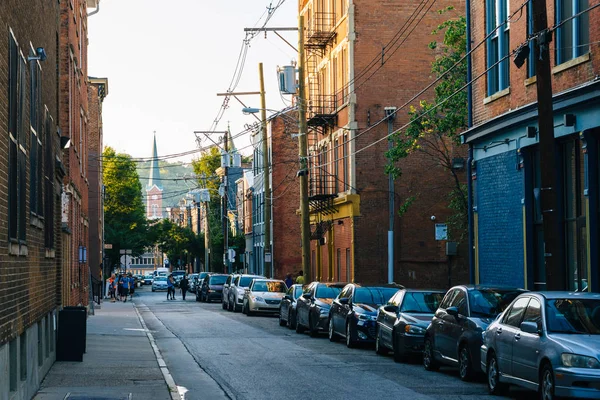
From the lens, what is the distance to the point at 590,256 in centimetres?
2158

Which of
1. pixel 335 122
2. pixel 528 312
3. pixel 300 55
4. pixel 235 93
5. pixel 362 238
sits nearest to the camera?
pixel 528 312

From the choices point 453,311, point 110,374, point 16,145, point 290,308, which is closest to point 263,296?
point 290,308

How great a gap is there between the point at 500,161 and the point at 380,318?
6767mm

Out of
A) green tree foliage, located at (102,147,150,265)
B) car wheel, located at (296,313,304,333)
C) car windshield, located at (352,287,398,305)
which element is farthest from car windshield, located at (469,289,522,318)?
green tree foliage, located at (102,147,150,265)

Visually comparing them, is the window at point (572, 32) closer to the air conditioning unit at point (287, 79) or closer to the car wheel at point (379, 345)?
the car wheel at point (379, 345)

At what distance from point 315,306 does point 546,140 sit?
1347cm

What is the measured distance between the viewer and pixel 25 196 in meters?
13.7

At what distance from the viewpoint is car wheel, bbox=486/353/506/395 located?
15.2 meters

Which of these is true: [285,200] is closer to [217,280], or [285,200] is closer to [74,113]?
[217,280]

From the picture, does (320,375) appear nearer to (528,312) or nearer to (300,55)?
(528,312)

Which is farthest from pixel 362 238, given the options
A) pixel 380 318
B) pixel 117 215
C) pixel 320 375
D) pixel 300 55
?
pixel 117 215

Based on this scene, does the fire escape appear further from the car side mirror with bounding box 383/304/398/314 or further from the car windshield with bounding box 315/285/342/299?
the car side mirror with bounding box 383/304/398/314

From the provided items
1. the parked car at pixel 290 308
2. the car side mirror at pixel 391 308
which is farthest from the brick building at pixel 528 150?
the parked car at pixel 290 308

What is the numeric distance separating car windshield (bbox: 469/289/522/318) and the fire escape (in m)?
27.7
